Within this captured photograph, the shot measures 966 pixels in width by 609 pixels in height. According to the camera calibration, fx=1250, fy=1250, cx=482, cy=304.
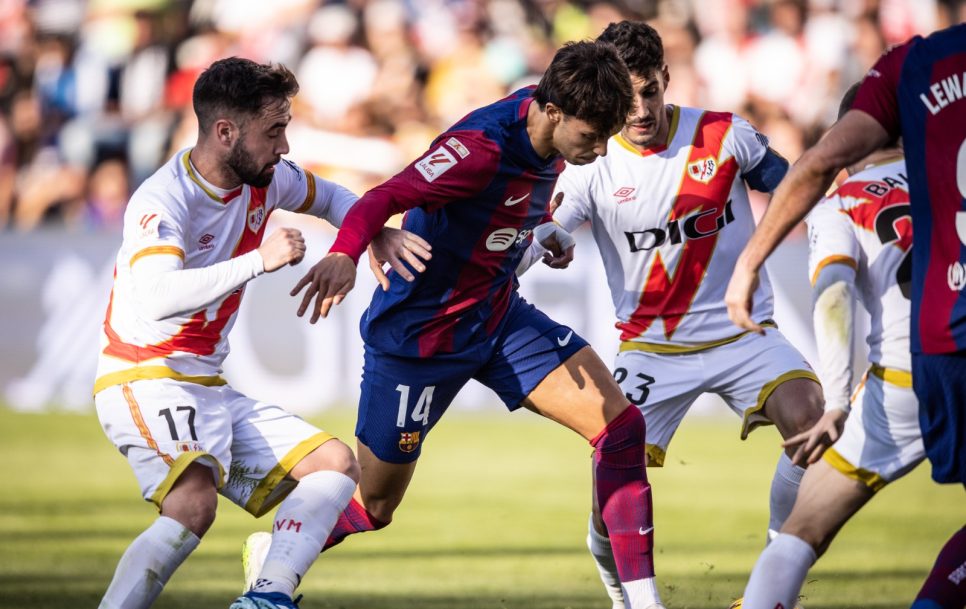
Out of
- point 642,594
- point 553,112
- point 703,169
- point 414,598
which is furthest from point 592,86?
point 414,598

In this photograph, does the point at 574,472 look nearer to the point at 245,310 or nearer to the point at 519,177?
the point at 245,310

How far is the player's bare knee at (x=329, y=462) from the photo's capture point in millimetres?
5039

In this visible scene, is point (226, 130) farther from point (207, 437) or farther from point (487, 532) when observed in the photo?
point (487, 532)

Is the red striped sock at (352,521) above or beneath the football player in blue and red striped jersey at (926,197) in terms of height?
beneath

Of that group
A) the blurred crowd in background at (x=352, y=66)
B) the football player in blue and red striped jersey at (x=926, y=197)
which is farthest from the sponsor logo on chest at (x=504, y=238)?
the blurred crowd in background at (x=352, y=66)

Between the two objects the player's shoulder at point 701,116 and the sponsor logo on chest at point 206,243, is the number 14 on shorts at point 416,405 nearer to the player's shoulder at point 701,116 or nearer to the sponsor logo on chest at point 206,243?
the sponsor logo on chest at point 206,243

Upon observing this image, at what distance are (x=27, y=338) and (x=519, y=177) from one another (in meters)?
8.92

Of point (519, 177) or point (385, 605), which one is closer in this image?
point (519, 177)

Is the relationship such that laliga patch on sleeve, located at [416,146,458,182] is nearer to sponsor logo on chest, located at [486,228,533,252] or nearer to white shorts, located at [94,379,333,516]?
sponsor logo on chest, located at [486,228,533,252]

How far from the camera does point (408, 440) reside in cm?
569

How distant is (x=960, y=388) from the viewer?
3836mm

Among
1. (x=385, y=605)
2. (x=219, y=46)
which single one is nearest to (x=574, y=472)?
(x=385, y=605)

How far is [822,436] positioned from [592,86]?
65.2 inches

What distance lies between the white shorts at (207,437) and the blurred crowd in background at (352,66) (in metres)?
9.66
